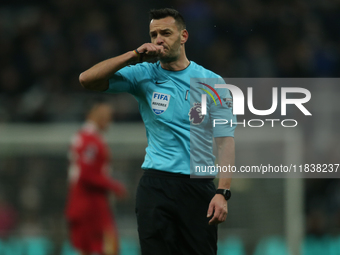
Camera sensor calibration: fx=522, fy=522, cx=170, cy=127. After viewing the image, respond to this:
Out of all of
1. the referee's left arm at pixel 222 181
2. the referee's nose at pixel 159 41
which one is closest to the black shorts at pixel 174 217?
the referee's left arm at pixel 222 181

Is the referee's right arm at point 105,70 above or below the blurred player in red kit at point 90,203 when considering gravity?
above

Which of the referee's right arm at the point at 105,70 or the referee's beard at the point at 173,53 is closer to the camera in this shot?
the referee's right arm at the point at 105,70

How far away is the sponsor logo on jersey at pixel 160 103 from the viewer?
3395 millimetres

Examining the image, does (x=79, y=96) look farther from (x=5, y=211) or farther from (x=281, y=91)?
(x=281, y=91)

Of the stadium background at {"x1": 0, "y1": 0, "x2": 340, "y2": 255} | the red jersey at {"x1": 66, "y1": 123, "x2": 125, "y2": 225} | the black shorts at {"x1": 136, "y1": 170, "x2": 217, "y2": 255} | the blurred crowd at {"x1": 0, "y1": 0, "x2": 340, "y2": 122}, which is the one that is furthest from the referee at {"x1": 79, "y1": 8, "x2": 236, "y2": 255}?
the blurred crowd at {"x1": 0, "y1": 0, "x2": 340, "y2": 122}

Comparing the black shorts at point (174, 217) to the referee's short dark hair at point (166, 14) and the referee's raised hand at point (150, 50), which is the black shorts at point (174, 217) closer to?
the referee's raised hand at point (150, 50)

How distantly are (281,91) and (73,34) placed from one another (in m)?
4.43

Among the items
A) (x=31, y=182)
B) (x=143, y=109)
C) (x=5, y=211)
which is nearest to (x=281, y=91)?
(x=31, y=182)

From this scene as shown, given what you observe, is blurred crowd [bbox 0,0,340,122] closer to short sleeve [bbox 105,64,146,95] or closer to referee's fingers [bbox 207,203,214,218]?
short sleeve [bbox 105,64,146,95]

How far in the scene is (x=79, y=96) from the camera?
8984mm

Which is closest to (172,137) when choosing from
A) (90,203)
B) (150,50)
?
(150,50)

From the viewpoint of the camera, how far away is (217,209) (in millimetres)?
3178

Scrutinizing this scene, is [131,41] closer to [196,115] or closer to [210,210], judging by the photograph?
[196,115]

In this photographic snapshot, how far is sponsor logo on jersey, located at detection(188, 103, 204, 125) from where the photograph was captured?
3412 mm
